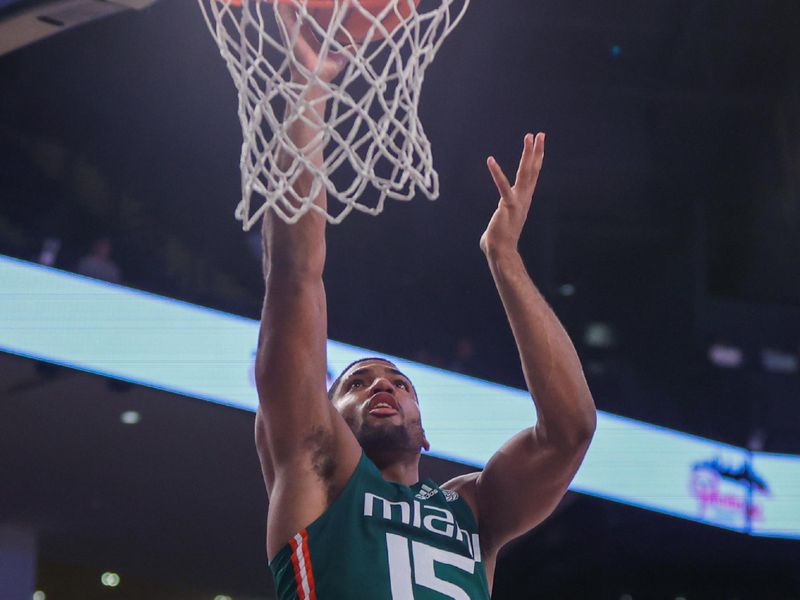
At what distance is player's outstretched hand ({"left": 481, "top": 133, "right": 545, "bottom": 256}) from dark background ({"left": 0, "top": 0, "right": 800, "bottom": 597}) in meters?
2.33

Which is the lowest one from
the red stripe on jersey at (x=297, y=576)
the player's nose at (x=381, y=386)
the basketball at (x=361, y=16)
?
the red stripe on jersey at (x=297, y=576)

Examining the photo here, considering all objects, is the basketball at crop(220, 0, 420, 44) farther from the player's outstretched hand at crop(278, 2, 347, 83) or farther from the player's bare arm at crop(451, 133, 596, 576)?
the player's bare arm at crop(451, 133, 596, 576)

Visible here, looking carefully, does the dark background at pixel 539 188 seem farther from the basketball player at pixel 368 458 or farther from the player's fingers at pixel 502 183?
the basketball player at pixel 368 458

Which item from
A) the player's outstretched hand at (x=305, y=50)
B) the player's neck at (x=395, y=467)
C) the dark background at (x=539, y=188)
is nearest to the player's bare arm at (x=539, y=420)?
the player's neck at (x=395, y=467)

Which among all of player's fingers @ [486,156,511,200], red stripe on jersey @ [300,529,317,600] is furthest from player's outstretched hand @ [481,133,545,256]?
red stripe on jersey @ [300,529,317,600]

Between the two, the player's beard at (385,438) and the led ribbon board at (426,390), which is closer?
the player's beard at (385,438)

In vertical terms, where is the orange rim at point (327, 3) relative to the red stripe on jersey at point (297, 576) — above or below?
above

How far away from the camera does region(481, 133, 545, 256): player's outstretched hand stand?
86.0 inches

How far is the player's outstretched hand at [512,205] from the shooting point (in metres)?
2.19

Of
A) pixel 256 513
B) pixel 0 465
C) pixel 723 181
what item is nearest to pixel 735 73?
pixel 723 181

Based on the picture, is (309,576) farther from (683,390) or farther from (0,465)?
(683,390)

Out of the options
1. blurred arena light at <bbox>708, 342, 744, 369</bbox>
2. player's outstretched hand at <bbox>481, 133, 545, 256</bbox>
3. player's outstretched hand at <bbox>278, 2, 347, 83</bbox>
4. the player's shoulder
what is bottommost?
blurred arena light at <bbox>708, 342, 744, 369</bbox>

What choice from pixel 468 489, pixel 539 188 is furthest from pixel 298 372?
pixel 539 188

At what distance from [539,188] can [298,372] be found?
3.73 metres
